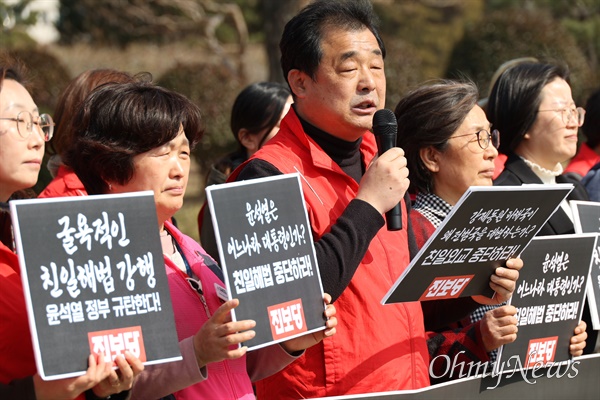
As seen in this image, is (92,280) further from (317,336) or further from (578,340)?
(578,340)

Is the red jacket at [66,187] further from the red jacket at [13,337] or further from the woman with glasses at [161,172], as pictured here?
the red jacket at [13,337]

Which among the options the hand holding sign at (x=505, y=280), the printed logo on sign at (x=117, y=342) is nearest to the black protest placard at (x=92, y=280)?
the printed logo on sign at (x=117, y=342)

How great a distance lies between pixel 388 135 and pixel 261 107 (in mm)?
2137

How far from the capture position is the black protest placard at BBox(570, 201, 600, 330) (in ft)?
12.6

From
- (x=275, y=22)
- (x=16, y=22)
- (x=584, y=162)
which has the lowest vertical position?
(x=584, y=162)

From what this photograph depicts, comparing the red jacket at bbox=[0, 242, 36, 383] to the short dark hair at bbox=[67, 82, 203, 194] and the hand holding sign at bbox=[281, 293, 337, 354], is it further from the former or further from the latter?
Result: the hand holding sign at bbox=[281, 293, 337, 354]

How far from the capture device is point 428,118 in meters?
3.88

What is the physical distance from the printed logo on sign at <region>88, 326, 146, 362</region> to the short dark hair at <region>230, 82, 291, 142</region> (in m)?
2.85

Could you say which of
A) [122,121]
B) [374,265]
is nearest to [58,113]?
[122,121]

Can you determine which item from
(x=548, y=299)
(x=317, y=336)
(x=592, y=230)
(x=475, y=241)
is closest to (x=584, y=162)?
(x=592, y=230)

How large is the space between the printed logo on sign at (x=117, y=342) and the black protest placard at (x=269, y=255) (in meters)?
0.28

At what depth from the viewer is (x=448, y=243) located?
10.1 ft

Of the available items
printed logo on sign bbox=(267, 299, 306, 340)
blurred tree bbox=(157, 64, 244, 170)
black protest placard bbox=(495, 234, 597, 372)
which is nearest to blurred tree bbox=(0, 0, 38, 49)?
blurred tree bbox=(157, 64, 244, 170)

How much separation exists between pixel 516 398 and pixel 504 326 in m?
0.29
